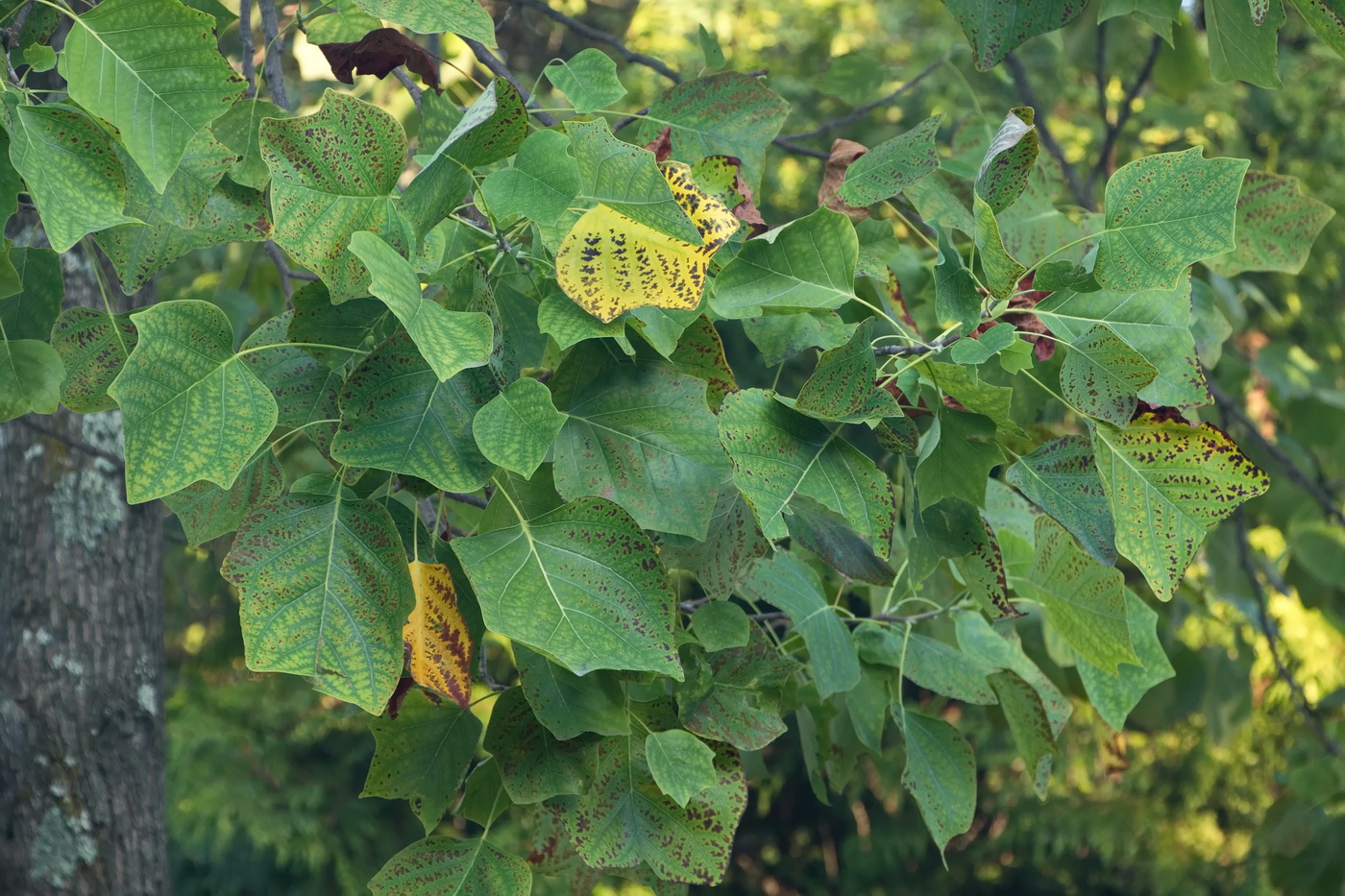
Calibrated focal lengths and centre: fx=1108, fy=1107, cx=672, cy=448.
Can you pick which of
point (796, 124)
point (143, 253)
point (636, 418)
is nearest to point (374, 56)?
point (143, 253)

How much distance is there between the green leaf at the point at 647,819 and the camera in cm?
59

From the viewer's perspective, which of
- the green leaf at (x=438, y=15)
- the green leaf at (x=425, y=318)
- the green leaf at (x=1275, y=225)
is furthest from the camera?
the green leaf at (x=1275, y=225)

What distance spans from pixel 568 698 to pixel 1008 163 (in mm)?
328

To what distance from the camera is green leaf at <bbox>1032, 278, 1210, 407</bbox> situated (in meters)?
0.54

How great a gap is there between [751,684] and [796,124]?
7.29 feet

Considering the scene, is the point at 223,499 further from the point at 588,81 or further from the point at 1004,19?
the point at 1004,19

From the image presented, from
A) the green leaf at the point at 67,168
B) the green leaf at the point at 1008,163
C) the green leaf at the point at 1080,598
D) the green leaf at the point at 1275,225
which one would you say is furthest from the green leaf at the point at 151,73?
the green leaf at the point at 1275,225

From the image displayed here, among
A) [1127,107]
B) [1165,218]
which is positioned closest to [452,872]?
[1165,218]

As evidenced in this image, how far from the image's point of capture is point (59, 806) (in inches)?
45.4

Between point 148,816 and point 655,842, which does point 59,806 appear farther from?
point 655,842

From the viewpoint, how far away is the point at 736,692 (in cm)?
64

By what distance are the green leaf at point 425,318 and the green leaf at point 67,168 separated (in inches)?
5.0

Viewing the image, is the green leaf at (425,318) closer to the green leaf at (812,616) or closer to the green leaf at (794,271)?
the green leaf at (794,271)

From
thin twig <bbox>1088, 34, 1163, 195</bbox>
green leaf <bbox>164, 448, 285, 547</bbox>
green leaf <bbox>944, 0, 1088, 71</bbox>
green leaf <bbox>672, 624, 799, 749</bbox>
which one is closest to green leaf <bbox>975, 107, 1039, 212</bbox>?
green leaf <bbox>944, 0, 1088, 71</bbox>
